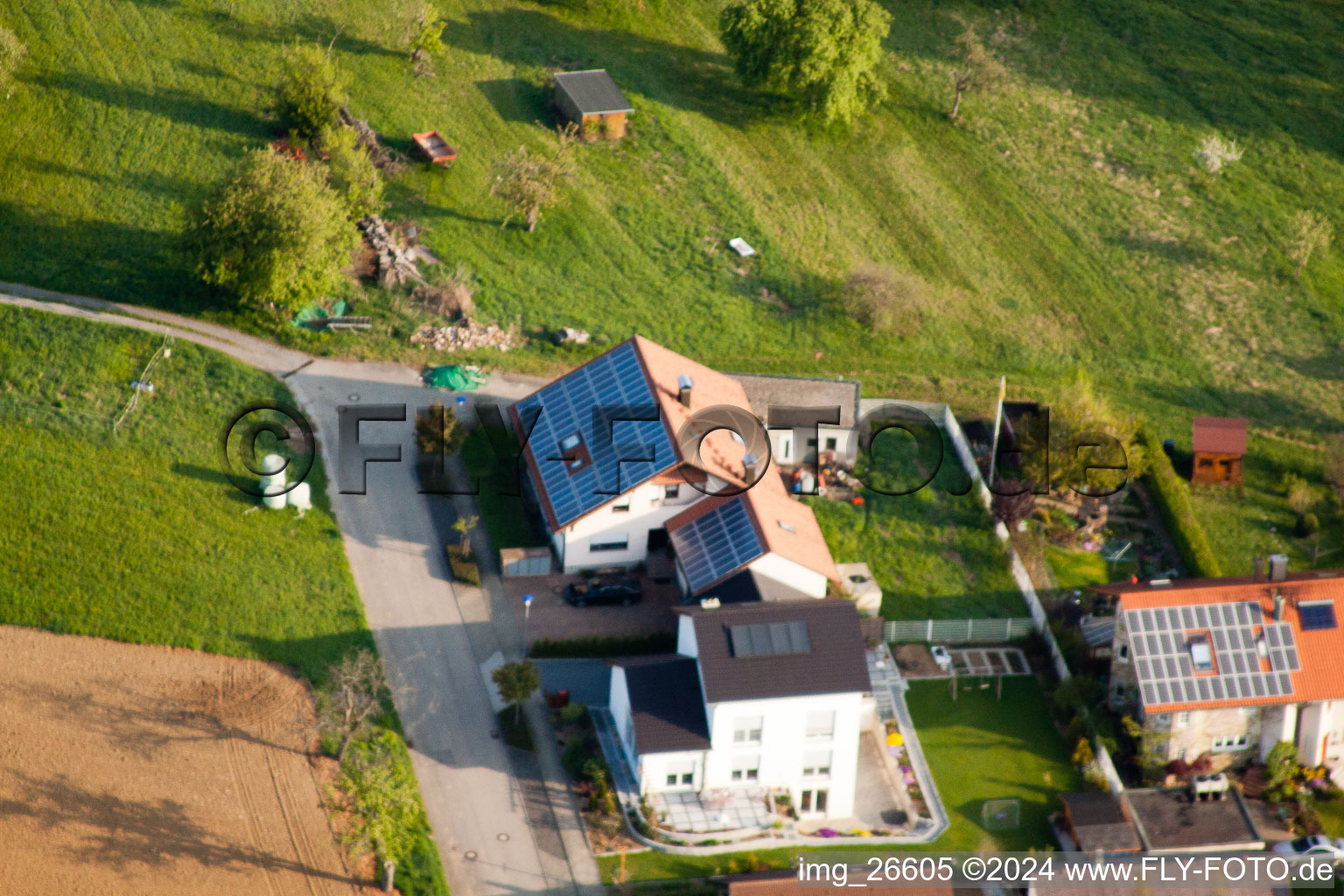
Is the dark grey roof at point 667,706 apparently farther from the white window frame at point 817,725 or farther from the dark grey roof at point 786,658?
the white window frame at point 817,725

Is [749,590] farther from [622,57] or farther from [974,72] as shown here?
[974,72]

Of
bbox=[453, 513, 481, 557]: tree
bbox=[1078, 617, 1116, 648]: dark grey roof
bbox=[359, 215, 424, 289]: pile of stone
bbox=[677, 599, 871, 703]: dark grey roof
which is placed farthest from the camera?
bbox=[359, 215, 424, 289]: pile of stone

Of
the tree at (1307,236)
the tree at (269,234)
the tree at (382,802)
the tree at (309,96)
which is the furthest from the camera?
the tree at (1307,236)

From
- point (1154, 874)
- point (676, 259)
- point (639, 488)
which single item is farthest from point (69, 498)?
point (1154, 874)

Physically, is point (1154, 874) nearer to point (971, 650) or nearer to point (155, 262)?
point (971, 650)

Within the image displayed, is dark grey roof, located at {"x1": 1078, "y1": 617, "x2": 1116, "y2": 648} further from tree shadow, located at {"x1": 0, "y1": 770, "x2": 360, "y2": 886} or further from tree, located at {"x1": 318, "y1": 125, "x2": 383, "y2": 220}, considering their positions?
tree, located at {"x1": 318, "y1": 125, "x2": 383, "y2": 220}

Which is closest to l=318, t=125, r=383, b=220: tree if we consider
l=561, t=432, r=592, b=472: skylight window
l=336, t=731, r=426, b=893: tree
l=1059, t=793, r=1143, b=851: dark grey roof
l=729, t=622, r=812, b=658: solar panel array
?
l=561, t=432, r=592, b=472: skylight window

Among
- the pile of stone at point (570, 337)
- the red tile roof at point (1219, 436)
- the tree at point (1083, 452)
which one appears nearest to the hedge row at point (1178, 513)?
the tree at point (1083, 452)
